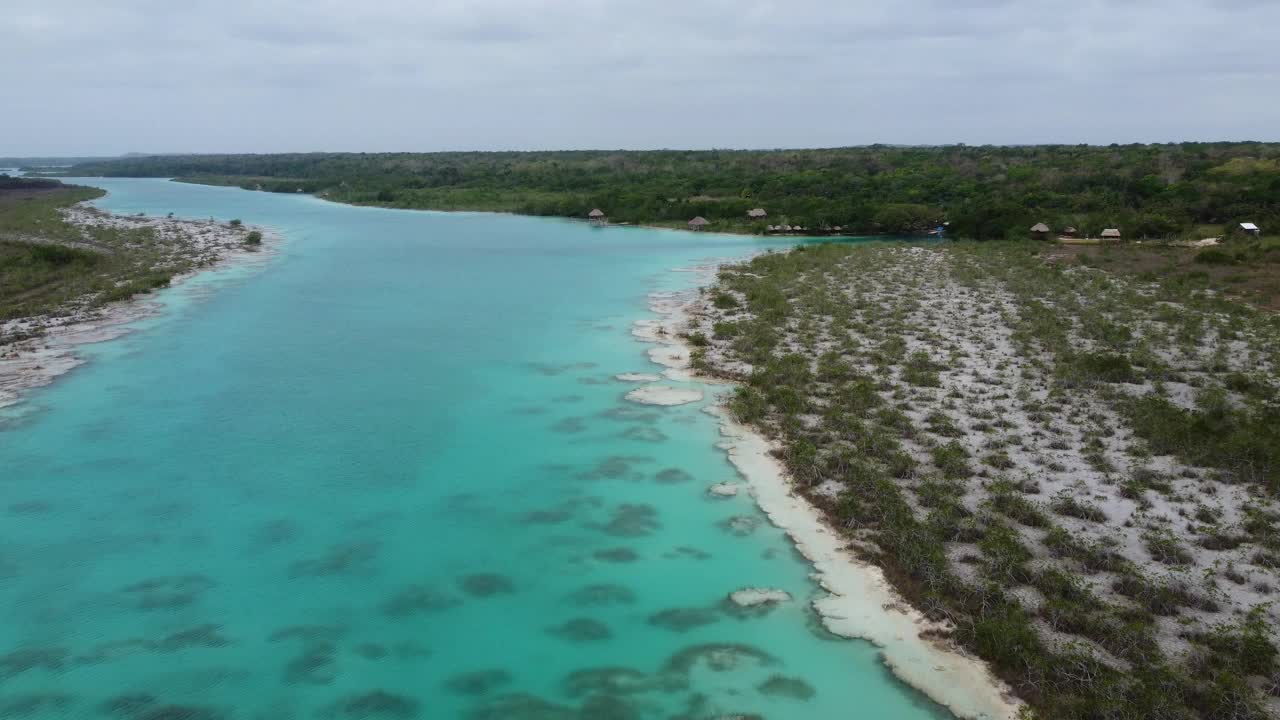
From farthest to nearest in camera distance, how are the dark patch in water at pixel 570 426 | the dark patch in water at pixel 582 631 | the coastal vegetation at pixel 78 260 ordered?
the coastal vegetation at pixel 78 260 < the dark patch in water at pixel 570 426 < the dark patch in water at pixel 582 631

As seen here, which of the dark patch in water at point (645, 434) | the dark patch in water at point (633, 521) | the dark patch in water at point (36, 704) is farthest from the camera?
the dark patch in water at point (645, 434)

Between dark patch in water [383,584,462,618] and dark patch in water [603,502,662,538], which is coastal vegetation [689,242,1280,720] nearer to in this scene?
dark patch in water [603,502,662,538]

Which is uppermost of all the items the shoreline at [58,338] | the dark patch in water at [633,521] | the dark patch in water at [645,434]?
the shoreline at [58,338]

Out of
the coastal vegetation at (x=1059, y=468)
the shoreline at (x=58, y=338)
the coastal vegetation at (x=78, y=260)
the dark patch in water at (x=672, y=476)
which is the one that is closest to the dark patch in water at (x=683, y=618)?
the coastal vegetation at (x=1059, y=468)

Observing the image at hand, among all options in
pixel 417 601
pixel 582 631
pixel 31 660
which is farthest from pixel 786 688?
pixel 31 660

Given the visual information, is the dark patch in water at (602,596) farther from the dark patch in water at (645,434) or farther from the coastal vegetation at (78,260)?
the coastal vegetation at (78,260)

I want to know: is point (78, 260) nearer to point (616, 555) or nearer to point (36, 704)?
point (36, 704)
